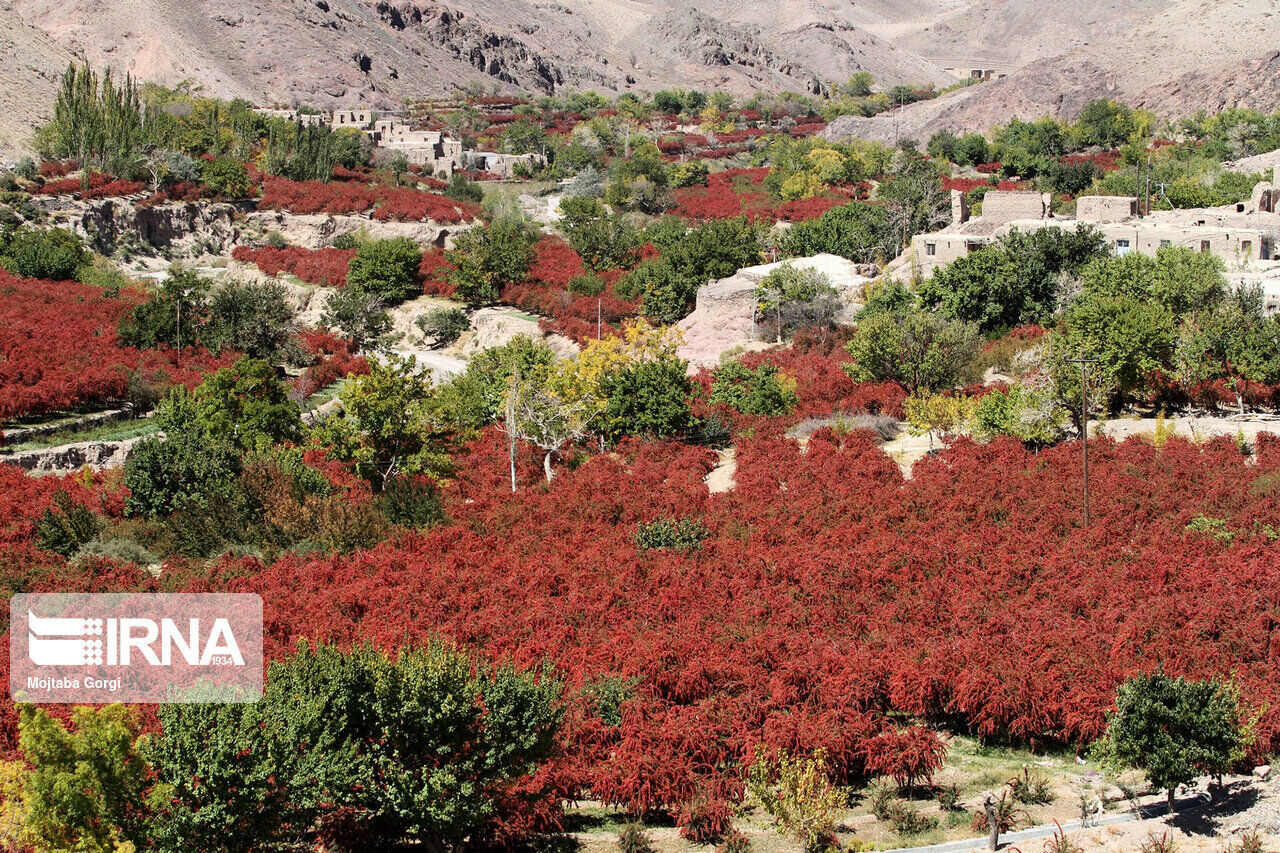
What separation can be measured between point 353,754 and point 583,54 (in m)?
156

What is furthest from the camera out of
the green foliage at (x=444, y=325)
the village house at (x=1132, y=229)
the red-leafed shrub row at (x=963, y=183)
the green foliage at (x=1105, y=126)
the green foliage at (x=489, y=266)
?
the green foliage at (x=1105, y=126)

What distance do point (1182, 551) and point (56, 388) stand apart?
30120mm

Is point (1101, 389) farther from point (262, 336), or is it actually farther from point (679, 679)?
point (262, 336)

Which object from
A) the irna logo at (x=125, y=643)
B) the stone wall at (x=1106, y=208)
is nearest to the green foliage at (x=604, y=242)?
A: the stone wall at (x=1106, y=208)

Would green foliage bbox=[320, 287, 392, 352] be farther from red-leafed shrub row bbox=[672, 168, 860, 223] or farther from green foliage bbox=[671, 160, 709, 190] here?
green foliage bbox=[671, 160, 709, 190]

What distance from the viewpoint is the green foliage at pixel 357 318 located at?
159 ft

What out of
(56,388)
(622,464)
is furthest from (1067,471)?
(56,388)

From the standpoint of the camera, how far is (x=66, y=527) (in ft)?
82.5

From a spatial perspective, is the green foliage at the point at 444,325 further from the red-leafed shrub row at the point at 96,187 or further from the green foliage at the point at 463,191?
the green foliage at the point at 463,191

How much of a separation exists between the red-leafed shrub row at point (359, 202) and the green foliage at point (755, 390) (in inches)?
1280

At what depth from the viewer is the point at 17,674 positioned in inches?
706

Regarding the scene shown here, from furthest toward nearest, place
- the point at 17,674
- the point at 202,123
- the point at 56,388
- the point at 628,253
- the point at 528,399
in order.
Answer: the point at 202,123, the point at 628,253, the point at 56,388, the point at 528,399, the point at 17,674

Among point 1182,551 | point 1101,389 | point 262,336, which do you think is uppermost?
point 262,336

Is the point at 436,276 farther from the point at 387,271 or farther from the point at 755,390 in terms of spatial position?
the point at 755,390
